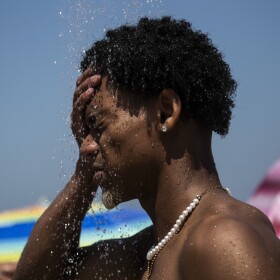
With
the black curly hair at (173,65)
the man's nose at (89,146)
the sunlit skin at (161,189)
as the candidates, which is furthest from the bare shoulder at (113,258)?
the black curly hair at (173,65)

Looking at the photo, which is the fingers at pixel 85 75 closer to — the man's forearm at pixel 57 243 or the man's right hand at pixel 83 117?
the man's right hand at pixel 83 117

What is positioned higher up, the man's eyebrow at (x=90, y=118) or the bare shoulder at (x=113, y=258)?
the man's eyebrow at (x=90, y=118)

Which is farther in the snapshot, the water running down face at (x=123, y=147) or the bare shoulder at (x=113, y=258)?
the bare shoulder at (x=113, y=258)

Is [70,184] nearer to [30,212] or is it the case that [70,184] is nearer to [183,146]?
[183,146]

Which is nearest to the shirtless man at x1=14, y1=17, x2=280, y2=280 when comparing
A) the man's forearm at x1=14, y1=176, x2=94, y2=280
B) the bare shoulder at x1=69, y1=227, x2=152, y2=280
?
the bare shoulder at x1=69, y1=227, x2=152, y2=280

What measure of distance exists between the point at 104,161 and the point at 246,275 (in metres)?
0.78

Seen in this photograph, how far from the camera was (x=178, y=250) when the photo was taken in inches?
96.5

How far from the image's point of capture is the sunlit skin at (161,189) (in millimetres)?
2117

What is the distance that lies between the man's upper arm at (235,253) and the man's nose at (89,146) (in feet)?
2.08

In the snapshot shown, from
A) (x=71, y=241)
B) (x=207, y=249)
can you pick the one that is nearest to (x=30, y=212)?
(x=71, y=241)

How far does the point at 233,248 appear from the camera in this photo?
2084mm

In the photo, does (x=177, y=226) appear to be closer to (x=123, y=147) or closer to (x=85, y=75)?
(x=123, y=147)

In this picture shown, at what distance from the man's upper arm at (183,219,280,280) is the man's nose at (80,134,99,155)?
0.63 metres

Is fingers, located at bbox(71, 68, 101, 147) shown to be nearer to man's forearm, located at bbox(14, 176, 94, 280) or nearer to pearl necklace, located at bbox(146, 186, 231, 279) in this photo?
man's forearm, located at bbox(14, 176, 94, 280)
